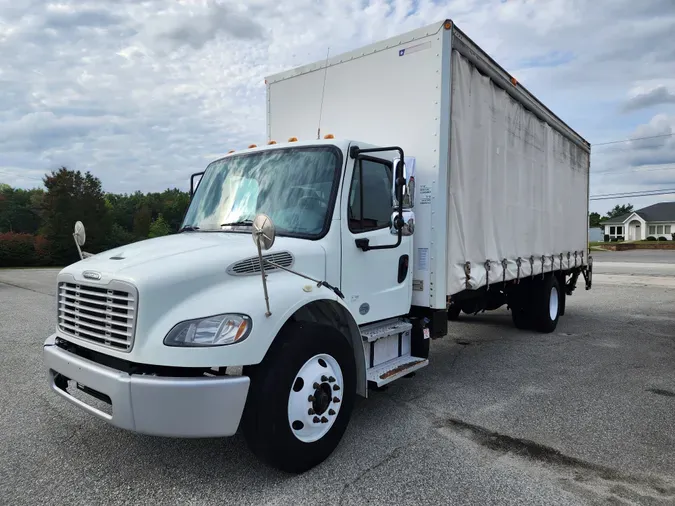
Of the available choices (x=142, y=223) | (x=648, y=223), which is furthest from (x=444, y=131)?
(x=648, y=223)

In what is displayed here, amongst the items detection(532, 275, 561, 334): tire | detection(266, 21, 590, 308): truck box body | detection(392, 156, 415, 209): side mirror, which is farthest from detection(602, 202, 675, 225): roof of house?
detection(392, 156, 415, 209): side mirror

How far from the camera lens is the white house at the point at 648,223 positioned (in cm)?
7131

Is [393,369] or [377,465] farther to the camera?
[393,369]

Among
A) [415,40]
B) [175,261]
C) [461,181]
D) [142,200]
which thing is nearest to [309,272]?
[175,261]

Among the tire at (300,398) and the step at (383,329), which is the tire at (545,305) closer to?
the step at (383,329)

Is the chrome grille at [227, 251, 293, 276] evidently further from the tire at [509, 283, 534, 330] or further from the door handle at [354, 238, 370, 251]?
the tire at [509, 283, 534, 330]

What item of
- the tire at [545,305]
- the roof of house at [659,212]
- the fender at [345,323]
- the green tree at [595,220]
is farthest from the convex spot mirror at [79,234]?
the green tree at [595,220]

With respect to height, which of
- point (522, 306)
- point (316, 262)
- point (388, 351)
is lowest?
point (522, 306)

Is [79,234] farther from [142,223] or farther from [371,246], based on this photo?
[142,223]

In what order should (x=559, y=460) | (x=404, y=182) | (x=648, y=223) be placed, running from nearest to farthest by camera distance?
(x=559, y=460) → (x=404, y=182) → (x=648, y=223)

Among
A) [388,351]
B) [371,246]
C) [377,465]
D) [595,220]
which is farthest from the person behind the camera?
[595,220]

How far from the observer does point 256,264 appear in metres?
3.46

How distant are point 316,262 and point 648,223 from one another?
3276 inches

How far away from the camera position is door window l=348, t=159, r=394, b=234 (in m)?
4.17
